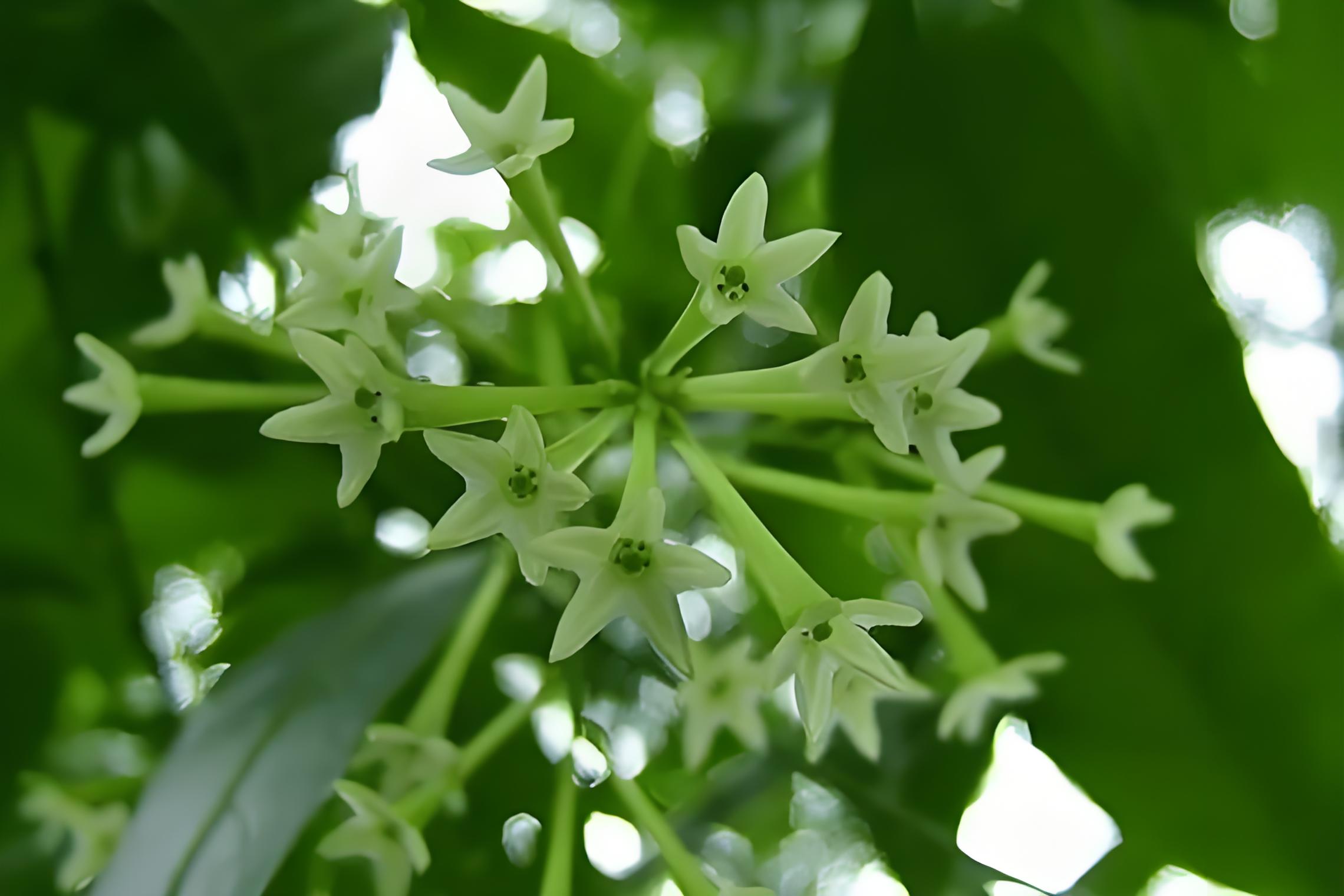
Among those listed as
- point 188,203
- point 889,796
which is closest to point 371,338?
point 188,203

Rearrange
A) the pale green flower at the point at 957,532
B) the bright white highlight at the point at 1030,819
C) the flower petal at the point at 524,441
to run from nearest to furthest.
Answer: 1. the flower petal at the point at 524,441
2. the pale green flower at the point at 957,532
3. the bright white highlight at the point at 1030,819

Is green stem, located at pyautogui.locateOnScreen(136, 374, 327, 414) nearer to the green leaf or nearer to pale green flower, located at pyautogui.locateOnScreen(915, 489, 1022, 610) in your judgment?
the green leaf

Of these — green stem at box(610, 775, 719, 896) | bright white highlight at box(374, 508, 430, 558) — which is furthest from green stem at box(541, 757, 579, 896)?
bright white highlight at box(374, 508, 430, 558)

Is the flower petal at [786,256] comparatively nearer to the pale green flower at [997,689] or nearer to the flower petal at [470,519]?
the flower petal at [470,519]

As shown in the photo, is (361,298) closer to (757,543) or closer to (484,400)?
(484,400)

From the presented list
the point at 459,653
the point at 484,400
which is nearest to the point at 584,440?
the point at 484,400

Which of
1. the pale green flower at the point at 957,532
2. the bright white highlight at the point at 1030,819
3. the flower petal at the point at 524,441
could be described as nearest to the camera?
the flower petal at the point at 524,441

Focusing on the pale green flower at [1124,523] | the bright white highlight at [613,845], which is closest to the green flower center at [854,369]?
the pale green flower at [1124,523]
